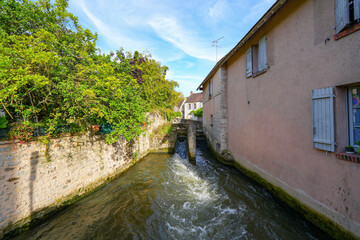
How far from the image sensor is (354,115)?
303 centimetres

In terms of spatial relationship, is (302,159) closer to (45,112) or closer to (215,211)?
(215,211)

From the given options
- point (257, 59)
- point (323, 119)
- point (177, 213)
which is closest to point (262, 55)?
point (257, 59)

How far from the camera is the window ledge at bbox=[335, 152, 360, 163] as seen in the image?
2.71 meters

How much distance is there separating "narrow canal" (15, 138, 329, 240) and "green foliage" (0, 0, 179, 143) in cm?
233

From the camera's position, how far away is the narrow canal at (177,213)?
12.1 feet

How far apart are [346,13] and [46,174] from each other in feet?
26.4

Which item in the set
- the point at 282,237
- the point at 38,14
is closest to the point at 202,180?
the point at 282,237

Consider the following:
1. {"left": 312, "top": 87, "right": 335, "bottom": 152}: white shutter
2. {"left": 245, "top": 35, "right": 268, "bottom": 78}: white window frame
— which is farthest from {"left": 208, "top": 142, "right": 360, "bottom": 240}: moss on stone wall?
{"left": 245, "top": 35, "right": 268, "bottom": 78}: white window frame

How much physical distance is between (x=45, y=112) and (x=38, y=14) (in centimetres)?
373

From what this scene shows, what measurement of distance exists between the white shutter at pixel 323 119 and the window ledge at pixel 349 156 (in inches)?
6.8

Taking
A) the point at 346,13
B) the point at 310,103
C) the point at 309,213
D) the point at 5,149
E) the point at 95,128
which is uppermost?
the point at 346,13

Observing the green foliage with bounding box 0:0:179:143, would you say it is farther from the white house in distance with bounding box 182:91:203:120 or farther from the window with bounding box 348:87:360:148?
the white house in distance with bounding box 182:91:203:120

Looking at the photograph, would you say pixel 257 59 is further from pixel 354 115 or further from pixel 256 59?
pixel 354 115

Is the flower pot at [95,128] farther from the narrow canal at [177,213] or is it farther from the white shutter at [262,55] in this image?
the white shutter at [262,55]
